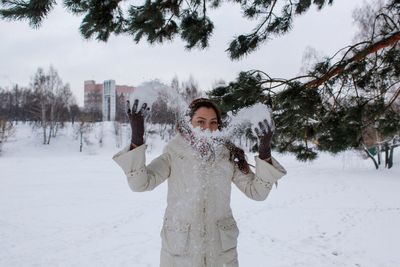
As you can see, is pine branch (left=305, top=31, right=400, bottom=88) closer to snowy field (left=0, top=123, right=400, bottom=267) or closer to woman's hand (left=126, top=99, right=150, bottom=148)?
snowy field (left=0, top=123, right=400, bottom=267)

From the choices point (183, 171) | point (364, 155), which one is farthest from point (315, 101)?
point (364, 155)

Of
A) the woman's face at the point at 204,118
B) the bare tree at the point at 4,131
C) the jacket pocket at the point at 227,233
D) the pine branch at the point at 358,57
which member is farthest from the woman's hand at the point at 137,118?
the bare tree at the point at 4,131

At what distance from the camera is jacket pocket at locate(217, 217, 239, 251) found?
1837 millimetres

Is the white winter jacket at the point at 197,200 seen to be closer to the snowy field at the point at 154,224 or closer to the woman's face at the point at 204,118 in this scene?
the woman's face at the point at 204,118

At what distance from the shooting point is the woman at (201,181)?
5.91 feet

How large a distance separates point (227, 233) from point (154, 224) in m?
5.13

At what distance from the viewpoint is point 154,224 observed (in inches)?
266

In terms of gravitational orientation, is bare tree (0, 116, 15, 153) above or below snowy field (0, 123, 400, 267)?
above

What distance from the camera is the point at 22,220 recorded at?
22.6 feet

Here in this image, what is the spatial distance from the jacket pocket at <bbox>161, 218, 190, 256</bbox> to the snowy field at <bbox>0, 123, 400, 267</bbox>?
2627mm

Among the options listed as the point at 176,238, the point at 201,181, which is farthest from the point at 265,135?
the point at 176,238

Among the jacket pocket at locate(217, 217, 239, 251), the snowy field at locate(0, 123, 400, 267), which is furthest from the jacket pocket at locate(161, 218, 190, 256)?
the snowy field at locate(0, 123, 400, 267)

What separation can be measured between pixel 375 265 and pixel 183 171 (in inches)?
159

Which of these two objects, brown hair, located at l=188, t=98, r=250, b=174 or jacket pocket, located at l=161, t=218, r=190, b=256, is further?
brown hair, located at l=188, t=98, r=250, b=174
